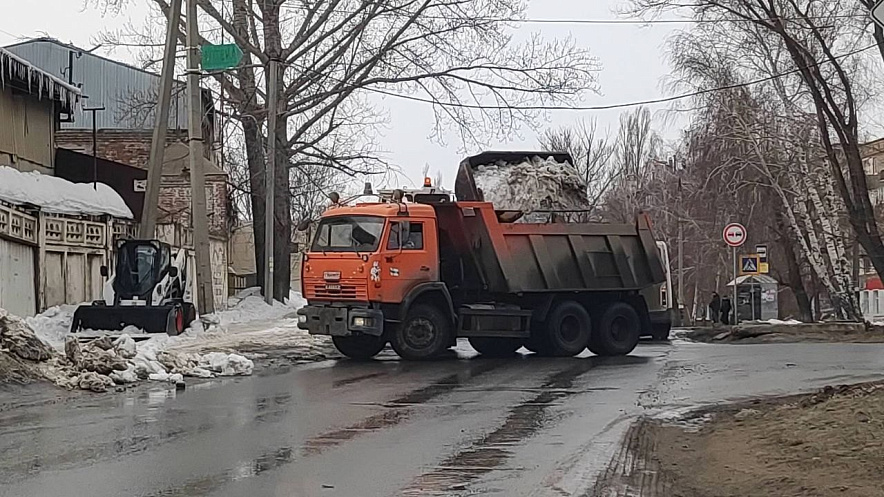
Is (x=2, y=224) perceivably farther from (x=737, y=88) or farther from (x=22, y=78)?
(x=737, y=88)

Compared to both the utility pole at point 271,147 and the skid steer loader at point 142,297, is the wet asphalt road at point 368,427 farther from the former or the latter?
the utility pole at point 271,147

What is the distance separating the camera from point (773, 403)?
13.3m

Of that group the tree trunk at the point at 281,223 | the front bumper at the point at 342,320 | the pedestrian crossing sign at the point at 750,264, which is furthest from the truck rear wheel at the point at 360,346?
the pedestrian crossing sign at the point at 750,264

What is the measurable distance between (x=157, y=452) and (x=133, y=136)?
38.6 m

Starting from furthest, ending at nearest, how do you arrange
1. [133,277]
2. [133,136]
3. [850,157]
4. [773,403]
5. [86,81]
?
[86,81], [133,136], [850,157], [133,277], [773,403]

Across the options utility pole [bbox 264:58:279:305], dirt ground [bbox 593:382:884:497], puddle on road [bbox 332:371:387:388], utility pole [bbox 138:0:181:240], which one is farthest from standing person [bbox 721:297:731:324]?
dirt ground [bbox 593:382:884:497]

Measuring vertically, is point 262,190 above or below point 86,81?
below

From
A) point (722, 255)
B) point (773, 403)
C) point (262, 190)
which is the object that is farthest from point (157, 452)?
point (722, 255)

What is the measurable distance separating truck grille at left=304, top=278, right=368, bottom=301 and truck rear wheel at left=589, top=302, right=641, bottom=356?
514 cm

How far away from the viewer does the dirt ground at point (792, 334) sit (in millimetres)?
27125

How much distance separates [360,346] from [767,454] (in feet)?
42.7

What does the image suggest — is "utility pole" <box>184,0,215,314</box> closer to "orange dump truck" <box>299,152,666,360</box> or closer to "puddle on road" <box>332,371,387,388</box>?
"orange dump truck" <box>299,152,666,360</box>

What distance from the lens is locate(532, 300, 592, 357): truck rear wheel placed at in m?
21.8

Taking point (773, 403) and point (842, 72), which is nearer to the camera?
point (773, 403)
